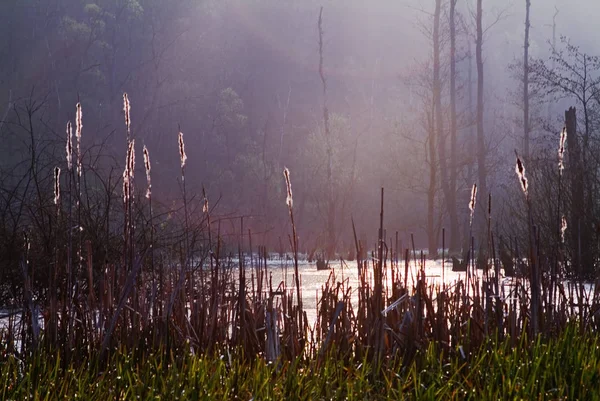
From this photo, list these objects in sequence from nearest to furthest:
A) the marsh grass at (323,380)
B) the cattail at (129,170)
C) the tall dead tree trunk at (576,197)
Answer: the marsh grass at (323,380) → the cattail at (129,170) → the tall dead tree trunk at (576,197)

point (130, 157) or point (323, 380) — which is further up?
point (130, 157)

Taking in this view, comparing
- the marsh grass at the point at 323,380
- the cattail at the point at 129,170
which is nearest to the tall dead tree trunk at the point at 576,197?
the marsh grass at the point at 323,380

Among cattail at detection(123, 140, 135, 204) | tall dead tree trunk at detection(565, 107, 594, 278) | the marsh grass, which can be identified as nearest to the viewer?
the marsh grass

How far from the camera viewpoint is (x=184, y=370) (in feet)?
10.7

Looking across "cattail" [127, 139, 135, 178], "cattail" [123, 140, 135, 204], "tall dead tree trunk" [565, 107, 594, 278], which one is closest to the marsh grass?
"cattail" [123, 140, 135, 204]

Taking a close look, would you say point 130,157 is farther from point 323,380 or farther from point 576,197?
point 576,197

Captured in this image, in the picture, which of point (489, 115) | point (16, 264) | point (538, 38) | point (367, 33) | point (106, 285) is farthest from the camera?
point (538, 38)

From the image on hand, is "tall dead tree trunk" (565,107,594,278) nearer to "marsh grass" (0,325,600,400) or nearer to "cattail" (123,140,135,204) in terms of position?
"marsh grass" (0,325,600,400)

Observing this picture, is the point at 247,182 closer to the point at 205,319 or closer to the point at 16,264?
the point at 16,264

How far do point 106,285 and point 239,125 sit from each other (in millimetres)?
33565

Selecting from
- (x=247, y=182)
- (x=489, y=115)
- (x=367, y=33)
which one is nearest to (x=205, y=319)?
(x=247, y=182)

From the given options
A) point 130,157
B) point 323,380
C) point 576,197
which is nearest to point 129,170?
point 130,157

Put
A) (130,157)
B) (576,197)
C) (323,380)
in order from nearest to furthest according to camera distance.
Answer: (323,380)
(130,157)
(576,197)

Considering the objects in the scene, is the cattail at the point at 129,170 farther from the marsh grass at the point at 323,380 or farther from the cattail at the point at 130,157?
the marsh grass at the point at 323,380
